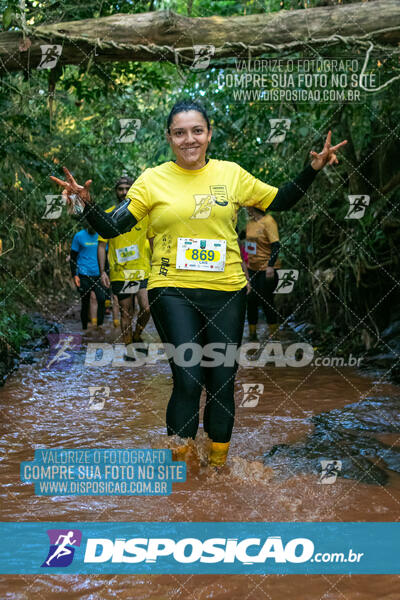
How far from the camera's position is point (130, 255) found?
6.98 metres

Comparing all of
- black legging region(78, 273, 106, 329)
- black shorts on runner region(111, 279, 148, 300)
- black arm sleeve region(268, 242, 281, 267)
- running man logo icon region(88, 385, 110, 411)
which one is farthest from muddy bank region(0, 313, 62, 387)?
black arm sleeve region(268, 242, 281, 267)

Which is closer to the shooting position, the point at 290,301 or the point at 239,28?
the point at 239,28

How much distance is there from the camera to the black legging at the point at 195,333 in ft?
10.6

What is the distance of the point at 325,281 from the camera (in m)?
7.66

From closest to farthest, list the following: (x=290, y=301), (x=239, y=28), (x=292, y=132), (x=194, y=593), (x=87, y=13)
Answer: (x=194, y=593) → (x=239, y=28) → (x=87, y=13) → (x=292, y=132) → (x=290, y=301)

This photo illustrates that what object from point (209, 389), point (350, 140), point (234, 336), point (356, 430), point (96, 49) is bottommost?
point (356, 430)

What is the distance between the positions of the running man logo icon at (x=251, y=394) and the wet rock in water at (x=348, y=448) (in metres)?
0.64

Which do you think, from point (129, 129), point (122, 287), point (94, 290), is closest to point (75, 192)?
point (122, 287)

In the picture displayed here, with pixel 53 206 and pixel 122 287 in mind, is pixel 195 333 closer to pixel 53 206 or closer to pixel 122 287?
pixel 122 287

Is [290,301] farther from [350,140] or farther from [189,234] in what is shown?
[189,234]

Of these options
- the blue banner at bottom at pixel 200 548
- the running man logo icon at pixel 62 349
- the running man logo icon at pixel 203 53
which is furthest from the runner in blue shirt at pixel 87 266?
the blue banner at bottom at pixel 200 548

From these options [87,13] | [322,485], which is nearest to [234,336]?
[322,485]

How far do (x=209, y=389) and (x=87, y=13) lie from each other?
13.6 ft

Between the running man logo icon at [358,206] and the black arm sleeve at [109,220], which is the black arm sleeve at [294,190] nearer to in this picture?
the black arm sleeve at [109,220]
